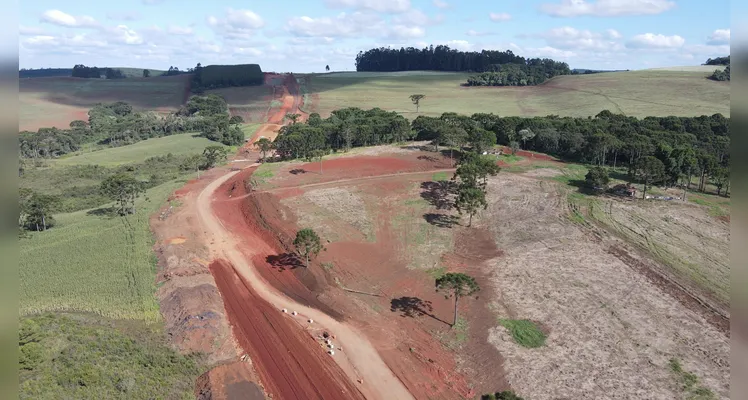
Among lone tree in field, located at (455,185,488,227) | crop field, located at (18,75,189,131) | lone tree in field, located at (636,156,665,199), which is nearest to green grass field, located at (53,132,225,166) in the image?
crop field, located at (18,75,189,131)

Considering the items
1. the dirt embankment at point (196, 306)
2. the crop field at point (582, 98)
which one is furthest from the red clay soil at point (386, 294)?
the crop field at point (582, 98)

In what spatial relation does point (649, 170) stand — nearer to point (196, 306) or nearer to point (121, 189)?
point (196, 306)

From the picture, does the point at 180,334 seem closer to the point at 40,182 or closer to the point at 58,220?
the point at 58,220

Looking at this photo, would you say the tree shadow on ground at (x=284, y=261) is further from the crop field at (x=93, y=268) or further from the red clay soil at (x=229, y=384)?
the red clay soil at (x=229, y=384)

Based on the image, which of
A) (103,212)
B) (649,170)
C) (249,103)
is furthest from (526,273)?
(249,103)

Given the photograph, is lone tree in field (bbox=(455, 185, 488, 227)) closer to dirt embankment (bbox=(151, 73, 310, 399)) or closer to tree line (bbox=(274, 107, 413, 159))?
dirt embankment (bbox=(151, 73, 310, 399))

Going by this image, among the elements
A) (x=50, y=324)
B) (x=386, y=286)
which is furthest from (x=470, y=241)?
(x=50, y=324)
